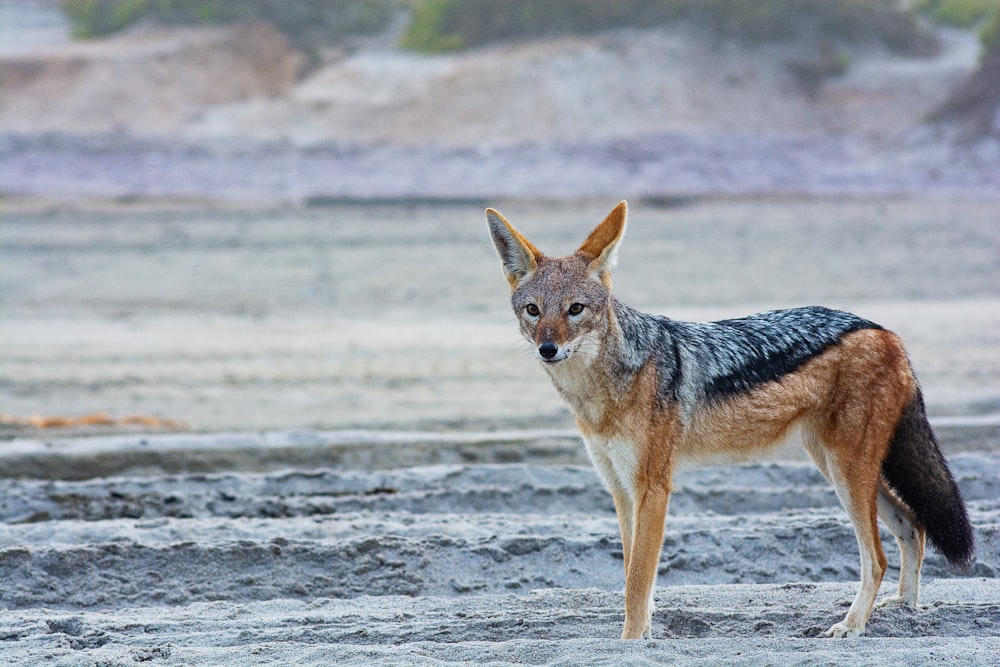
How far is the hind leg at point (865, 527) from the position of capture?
5.13m

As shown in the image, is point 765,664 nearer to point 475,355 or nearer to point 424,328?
point 475,355

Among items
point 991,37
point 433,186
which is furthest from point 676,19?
point 433,186

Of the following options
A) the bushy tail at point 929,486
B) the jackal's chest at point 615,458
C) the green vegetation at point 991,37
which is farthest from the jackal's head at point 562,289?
the green vegetation at point 991,37

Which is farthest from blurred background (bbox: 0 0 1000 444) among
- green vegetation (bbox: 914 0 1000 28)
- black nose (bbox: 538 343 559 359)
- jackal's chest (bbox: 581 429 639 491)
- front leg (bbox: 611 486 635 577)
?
black nose (bbox: 538 343 559 359)

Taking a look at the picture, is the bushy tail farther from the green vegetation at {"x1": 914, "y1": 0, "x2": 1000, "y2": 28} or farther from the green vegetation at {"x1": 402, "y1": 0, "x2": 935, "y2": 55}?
the green vegetation at {"x1": 914, "y1": 0, "x2": 1000, "y2": 28}

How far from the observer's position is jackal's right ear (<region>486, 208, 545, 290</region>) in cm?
532

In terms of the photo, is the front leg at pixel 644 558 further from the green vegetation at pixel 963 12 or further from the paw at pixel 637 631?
the green vegetation at pixel 963 12

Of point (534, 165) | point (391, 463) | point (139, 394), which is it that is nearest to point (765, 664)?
point (391, 463)

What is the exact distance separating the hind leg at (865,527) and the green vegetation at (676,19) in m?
23.6

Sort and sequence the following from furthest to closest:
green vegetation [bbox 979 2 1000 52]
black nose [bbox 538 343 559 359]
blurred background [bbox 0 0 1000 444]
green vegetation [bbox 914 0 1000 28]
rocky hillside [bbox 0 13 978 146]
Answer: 1. green vegetation [bbox 914 0 1000 28]
2. green vegetation [bbox 979 2 1000 52]
3. rocky hillside [bbox 0 13 978 146]
4. blurred background [bbox 0 0 1000 444]
5. black nose [bbox 538 343 559 359]

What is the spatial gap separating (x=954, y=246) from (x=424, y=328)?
865 cm

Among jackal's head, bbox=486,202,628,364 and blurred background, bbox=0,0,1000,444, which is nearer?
jackal's head, bbox=486,202,628,364

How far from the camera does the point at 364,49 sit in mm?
28734

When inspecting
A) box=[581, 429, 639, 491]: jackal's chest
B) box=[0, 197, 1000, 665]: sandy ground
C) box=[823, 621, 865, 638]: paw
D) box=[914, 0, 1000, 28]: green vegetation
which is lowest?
box=[0, 197, 1000, 665]: sandy ground
